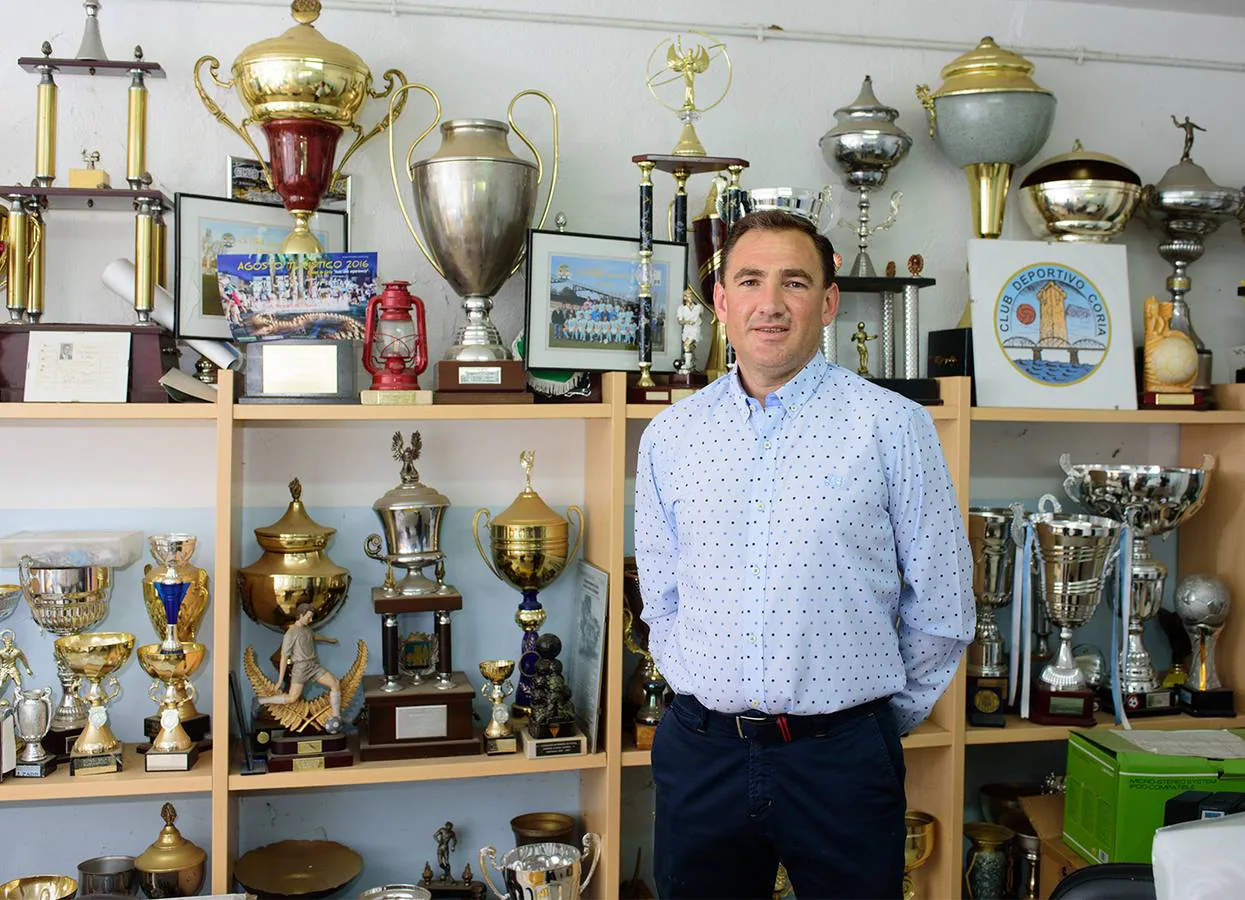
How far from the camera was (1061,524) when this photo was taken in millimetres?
2740

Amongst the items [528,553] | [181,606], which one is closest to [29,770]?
[181,606]

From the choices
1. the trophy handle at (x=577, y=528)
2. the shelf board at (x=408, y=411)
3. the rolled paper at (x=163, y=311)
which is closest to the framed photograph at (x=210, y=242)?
the rolled paper at (x=163, y=311)

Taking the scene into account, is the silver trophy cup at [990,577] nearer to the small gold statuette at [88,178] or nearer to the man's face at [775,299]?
the man's face at [775,299]

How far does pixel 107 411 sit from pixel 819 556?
1.30 meters

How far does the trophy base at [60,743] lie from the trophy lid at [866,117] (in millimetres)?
2009

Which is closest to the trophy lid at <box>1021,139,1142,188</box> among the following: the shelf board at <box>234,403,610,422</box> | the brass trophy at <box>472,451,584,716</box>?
the shelf board at <box>234,403,610,422</box>

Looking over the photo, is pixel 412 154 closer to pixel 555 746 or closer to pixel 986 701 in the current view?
pixel 555 746

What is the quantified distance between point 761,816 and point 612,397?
90 centimetres

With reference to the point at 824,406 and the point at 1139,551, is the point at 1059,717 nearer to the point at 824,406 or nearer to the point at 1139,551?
the point at 1139,551

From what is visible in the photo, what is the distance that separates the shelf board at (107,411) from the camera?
7.38ft

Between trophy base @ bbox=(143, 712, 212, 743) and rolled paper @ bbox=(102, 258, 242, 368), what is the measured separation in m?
0.70

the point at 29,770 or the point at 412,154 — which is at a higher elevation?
the point at 412,154

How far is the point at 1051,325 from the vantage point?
9.33 ft

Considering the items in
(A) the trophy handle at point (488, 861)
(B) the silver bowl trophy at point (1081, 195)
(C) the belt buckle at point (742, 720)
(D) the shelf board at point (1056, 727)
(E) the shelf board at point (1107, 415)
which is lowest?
(A) the trophy handle at point (488, 861)
